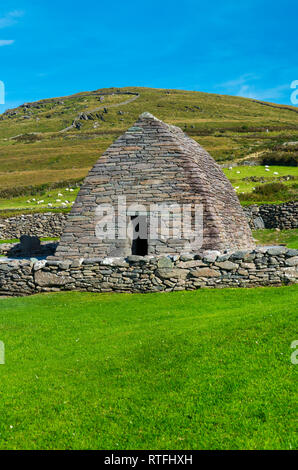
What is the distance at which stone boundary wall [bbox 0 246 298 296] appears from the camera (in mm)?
11406

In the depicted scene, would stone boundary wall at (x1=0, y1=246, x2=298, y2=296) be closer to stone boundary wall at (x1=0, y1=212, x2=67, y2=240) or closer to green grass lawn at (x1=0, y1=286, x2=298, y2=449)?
green grass lawn at (x1=0, y1=286, x2=298, y2=449)

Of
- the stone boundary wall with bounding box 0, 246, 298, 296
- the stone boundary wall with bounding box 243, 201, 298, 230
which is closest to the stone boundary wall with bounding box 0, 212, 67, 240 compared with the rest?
the stone boundary wall with bounding box 243, 201, 298, 230

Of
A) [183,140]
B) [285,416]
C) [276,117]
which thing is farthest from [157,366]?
[276,117]

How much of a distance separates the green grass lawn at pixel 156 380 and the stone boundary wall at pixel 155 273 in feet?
6.60

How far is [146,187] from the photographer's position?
47.5 ft

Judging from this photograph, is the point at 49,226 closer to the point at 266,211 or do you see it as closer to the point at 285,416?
Answer: the point at 266,211

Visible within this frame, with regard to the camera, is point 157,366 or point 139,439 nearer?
point 139,439

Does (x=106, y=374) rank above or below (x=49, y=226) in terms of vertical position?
below

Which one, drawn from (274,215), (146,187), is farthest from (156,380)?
(274,215)

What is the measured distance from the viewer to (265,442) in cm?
399

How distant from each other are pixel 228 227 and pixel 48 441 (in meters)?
12.2

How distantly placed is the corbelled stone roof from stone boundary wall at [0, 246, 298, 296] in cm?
136

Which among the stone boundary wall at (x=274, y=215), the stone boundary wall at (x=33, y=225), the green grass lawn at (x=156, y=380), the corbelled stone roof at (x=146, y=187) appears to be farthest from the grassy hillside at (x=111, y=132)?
the green grass lawn at (x=156, y=380)

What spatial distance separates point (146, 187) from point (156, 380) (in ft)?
31.8
